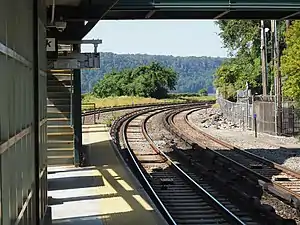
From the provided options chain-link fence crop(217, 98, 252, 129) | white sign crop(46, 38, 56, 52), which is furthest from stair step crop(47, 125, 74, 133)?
chain-link fence crop(217, 98, 252, 129)

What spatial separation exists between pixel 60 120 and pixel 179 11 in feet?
17.7

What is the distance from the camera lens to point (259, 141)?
28.4m

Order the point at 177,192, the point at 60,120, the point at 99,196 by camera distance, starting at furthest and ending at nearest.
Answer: the point at 60,120 < the point at 177,192 < the point at 99,196

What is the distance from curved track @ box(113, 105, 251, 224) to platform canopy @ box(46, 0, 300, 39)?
411cm

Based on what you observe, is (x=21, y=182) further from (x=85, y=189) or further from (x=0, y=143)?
(x=85, y=189)

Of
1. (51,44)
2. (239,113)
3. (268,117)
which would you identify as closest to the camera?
(51,44)

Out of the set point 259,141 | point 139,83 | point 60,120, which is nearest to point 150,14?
point 60,120

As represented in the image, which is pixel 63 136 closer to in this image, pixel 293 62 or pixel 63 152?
pixel 63 152

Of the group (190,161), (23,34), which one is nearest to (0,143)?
(23,34)

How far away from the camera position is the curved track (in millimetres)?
12391

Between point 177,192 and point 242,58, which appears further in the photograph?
point 242,58

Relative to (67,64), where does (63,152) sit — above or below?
below

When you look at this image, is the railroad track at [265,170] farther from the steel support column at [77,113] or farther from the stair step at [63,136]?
the stair step at [63,136]

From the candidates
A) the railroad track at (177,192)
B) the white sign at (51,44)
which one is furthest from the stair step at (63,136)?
the white sign at (51,44)
